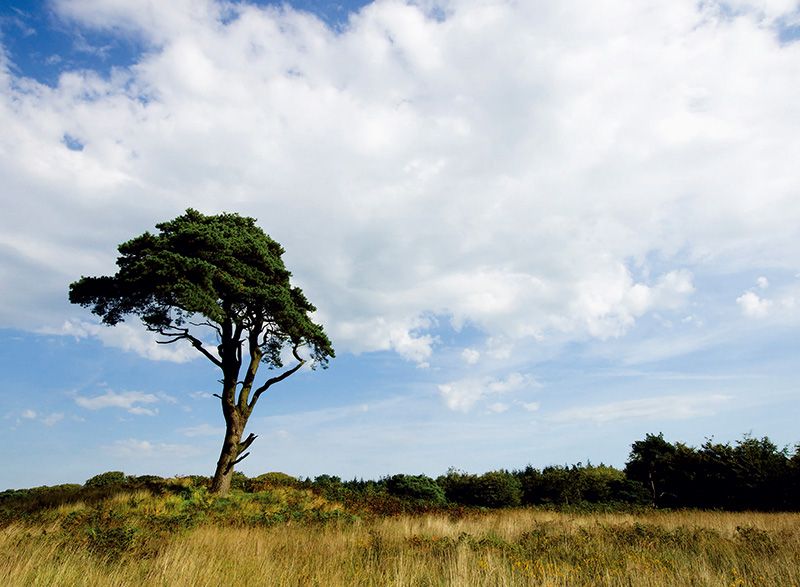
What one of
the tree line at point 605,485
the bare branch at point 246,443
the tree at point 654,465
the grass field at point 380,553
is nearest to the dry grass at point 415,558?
the grass field at point 380,553

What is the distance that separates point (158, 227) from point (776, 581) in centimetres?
1944

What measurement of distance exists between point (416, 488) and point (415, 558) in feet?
56.3

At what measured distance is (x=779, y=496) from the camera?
67.2ft

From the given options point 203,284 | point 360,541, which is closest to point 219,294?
point 203,284

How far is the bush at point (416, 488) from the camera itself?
78.3 feet

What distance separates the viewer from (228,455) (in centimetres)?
1714

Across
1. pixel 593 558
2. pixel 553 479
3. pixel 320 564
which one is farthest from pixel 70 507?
pixel 553 479

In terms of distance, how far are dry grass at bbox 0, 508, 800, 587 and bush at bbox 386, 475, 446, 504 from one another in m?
12.4

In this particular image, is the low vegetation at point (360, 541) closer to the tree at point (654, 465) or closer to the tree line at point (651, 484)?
A: the tree line at point (651, 484)

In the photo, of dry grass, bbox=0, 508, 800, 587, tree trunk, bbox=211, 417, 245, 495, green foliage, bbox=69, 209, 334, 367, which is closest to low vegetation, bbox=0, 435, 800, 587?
dry grass, bbox=0, 508, 800, 587

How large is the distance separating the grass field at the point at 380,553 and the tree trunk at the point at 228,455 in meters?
2.97

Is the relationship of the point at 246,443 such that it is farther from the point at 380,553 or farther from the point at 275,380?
the point at 380,553

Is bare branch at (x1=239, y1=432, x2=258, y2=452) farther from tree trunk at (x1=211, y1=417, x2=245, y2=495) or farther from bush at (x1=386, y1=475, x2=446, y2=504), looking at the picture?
bush at (x1=386, y1=475, x2=446, y2=504)

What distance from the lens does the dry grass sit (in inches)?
235
